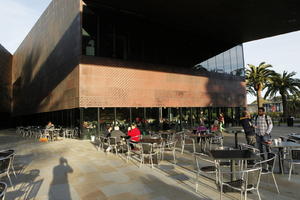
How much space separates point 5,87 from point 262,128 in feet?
144

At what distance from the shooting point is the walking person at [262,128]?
6.86 metres

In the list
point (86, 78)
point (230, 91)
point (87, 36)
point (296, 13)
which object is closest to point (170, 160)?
point (86, 78)

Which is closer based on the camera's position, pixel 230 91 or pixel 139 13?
pixel 139 13

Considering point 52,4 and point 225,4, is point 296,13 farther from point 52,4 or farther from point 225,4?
point 52,4

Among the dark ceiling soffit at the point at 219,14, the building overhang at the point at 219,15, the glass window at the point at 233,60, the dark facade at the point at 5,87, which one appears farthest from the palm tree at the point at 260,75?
the dark facade at the point at 5,87

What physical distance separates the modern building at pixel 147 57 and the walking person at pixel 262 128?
10073mm

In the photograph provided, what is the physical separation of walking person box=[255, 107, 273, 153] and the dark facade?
41664 millimetres

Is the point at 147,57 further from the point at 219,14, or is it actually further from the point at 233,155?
the point at 233,155

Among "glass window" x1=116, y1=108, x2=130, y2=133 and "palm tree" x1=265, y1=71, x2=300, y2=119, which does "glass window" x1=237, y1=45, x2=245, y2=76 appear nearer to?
"palm tree" x1=265, y1=71, x2=300, y2=119

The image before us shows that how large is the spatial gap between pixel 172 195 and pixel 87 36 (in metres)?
13.6

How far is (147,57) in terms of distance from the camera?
58.9 ft

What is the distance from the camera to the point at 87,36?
14969 mm

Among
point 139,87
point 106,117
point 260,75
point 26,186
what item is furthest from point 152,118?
point 260,75

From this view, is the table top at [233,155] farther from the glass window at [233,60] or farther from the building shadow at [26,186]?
the glass window at [233,60]
